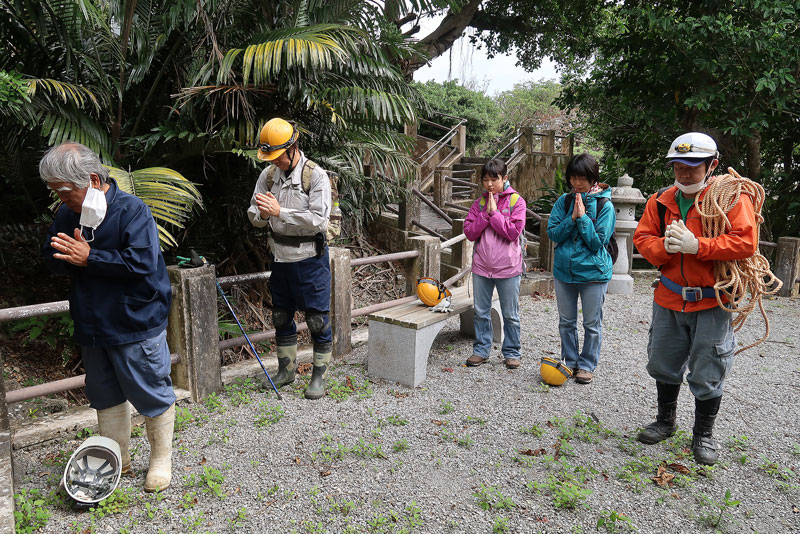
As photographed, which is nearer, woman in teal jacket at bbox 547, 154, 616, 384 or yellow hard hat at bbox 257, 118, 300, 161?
yellow hard hat at bbox 257, 118, 300, 161

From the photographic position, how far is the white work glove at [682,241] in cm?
287

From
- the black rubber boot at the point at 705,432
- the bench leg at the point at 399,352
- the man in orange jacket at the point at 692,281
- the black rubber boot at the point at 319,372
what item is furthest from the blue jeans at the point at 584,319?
the black rubber boot at the point at 319,372

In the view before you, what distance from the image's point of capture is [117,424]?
9.39ft

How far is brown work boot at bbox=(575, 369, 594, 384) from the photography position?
171 inches

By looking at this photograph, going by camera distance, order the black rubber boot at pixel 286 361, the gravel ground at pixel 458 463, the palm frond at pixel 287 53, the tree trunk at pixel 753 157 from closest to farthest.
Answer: the gravel ground at pixel 458 463 → the black rubber boot at pixel 286 361 → the palm frond at pixel 287 53 → the tree trunk at pixel 753 157

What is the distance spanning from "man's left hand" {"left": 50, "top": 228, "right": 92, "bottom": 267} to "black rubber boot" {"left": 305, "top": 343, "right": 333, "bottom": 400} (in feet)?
6.21

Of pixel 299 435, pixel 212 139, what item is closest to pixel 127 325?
pixel 299 435

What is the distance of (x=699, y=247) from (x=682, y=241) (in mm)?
91

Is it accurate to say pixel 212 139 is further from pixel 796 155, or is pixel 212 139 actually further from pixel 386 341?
pixel 796 155

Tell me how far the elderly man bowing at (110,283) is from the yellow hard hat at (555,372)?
268 centimetres

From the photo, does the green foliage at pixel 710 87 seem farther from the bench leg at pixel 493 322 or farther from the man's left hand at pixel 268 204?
the man's left hand at pixel 268 204

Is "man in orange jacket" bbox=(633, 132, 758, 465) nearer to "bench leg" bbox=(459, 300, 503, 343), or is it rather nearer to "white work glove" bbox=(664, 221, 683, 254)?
"white work glove" bbox=(664, 221, 683, 254)

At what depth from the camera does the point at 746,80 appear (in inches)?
291

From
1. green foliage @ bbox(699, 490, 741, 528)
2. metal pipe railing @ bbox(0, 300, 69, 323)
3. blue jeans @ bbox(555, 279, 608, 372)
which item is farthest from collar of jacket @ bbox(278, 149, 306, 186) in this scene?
green foliage @ bbox(699, 490, 741, 528)
